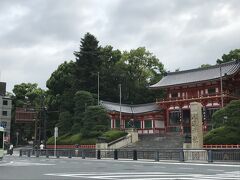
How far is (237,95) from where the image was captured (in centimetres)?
5559

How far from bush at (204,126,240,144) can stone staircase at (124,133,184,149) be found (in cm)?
938

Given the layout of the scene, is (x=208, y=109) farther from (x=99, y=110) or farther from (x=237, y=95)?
(x=99, y=110)

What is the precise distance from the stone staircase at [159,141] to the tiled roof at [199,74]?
9.23 meters

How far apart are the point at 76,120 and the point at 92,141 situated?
805 cm

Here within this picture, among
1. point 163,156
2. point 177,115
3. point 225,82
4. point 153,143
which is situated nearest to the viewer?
point 163,156

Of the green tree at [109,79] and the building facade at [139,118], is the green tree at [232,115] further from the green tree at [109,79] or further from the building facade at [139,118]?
the green tree at [109,79]

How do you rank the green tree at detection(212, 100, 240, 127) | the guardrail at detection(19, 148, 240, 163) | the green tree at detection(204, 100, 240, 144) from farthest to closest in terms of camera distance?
the green tree at detection(212, 100, 240, 127) < the green tree at detection(204, 100, 240, 144) < the guardrail at detection(19, 148, 240, 163)

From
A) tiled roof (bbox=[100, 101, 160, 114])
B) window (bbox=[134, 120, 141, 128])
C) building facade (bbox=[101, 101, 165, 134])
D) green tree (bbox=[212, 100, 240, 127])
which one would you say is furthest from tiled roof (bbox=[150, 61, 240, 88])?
green tree (bbox=[212, 100, 240, 127])

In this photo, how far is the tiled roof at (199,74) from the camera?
54.8m

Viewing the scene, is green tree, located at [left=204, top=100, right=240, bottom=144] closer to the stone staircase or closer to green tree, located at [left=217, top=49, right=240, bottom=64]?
the stone staircase

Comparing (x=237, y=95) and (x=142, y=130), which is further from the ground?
(x=237, y=95)

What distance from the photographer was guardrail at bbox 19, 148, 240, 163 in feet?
88.4

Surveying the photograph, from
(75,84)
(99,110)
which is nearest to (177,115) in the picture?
(99,110)

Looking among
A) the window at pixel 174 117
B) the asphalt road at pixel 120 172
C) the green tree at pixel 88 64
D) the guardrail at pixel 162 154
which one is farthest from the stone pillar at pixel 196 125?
the green tree at pixel 88 64
